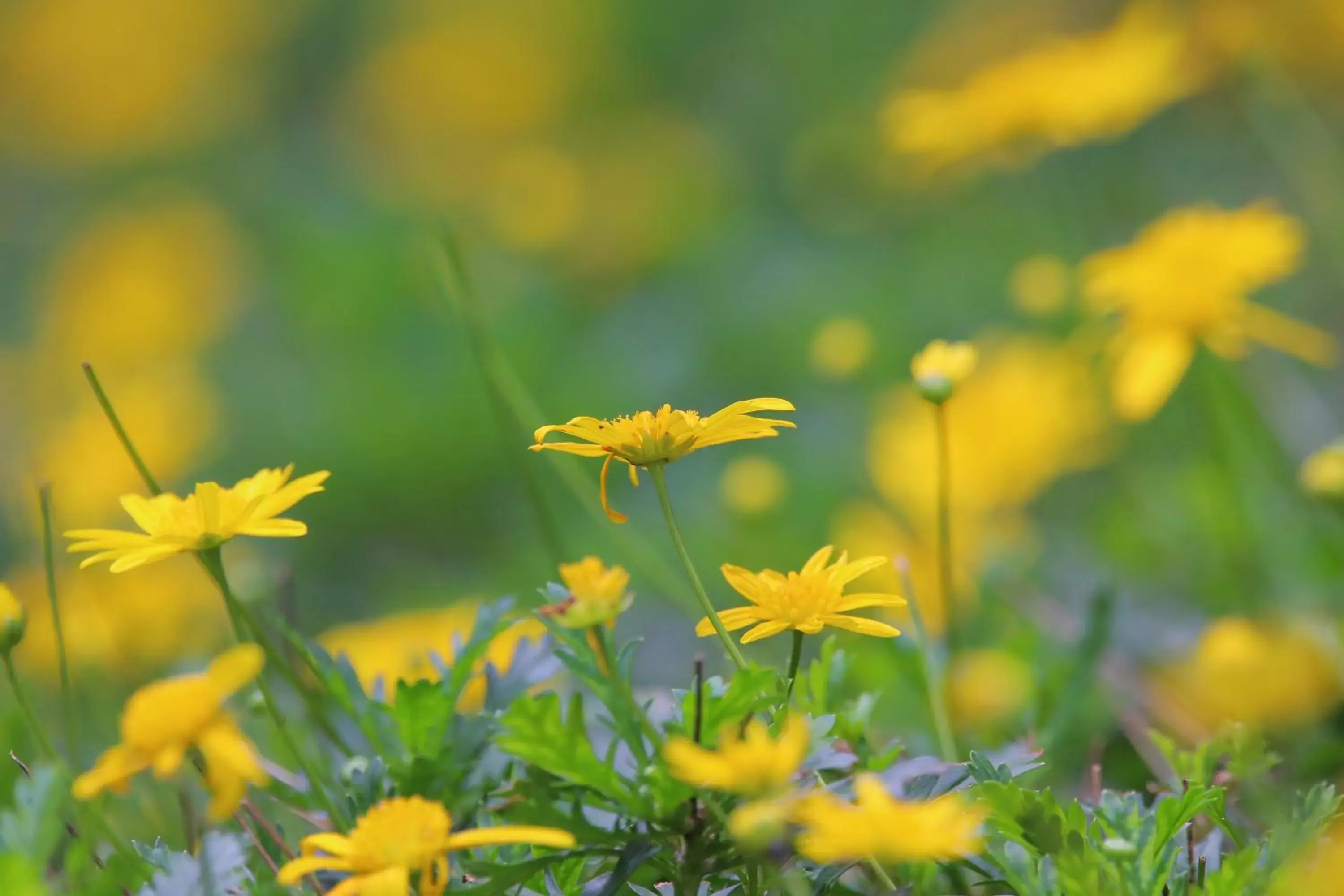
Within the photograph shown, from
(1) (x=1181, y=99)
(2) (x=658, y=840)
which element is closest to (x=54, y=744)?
(2) (x=658, y=840)

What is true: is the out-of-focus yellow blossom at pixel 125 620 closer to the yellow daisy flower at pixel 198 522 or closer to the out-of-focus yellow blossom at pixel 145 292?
the yellow daisy flower at pixel 198 522

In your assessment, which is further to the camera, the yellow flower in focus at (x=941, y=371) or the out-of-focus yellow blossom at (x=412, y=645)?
the out-of-focus yellow blossom at (x=412, y=645)

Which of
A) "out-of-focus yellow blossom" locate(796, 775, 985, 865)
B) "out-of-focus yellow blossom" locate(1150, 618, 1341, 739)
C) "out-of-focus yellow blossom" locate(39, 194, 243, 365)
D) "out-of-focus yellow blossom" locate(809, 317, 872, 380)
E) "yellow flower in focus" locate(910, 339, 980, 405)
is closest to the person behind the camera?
"out-of-focus yellow blossom" locate(796, 775, 985, 865)

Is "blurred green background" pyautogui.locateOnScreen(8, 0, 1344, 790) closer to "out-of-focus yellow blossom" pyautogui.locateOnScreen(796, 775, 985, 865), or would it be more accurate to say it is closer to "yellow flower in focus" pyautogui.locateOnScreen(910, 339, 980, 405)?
"yellow flower in focus" pyautogui.locateOnScreen(910, 339, 980, 405)

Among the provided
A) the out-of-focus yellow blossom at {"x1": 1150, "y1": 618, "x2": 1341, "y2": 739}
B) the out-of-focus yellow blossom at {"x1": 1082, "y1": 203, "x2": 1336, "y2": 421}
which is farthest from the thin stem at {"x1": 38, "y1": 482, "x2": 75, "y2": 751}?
the out-of-focus yellow blossom at {"x1": 1082, "y1": 203, "x2": 1336, "y2": 421}

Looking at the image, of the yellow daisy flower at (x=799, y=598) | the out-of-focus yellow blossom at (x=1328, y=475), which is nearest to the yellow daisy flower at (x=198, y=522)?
the yellow daisy flower at (x=799, y=598)

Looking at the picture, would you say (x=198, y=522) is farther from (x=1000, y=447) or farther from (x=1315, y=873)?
(x=1000, y=447)

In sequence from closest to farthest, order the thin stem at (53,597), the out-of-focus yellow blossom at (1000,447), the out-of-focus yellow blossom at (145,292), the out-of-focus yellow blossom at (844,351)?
the thin stem at (53,597), the out-of-focus yellow blossom at (844,351), the out-of-focus yellow blossom at (1000,447), the out-of-focus yellow blossom at (145,292)
